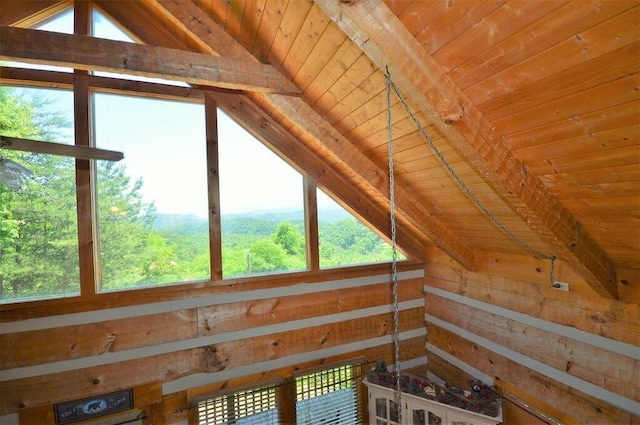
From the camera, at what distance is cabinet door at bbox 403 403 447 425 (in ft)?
8.35

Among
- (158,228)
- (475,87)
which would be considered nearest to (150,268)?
(158,228)

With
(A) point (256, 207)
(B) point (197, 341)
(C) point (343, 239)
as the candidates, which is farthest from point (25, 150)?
(C) point (343, 239)

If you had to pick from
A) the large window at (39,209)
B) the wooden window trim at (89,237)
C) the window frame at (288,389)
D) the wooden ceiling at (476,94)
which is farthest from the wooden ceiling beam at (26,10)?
the window frame at (288,389)

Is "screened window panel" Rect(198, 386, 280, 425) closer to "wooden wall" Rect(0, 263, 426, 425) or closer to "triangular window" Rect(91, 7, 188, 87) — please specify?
"wooden wall" Rect(0, 263, 426, 425)

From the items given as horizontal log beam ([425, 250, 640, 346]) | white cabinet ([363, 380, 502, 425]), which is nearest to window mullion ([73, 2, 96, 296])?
white cabinet ([363, 380, 502, 425])

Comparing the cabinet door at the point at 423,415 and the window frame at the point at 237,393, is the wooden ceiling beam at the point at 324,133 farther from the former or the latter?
the window frame at the point at 237,393

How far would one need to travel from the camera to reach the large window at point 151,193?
8.25 feet

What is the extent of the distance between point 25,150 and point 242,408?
257cm

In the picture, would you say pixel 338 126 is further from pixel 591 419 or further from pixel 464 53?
pixel 591 419

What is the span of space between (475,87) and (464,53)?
0.19m

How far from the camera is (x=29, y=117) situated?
229 centimetres

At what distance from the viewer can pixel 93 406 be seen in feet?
7.88

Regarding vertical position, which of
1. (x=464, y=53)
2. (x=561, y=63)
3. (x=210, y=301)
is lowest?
Result: (x=210, y=301)

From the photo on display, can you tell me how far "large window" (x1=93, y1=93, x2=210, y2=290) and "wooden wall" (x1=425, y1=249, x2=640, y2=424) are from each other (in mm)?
2626
